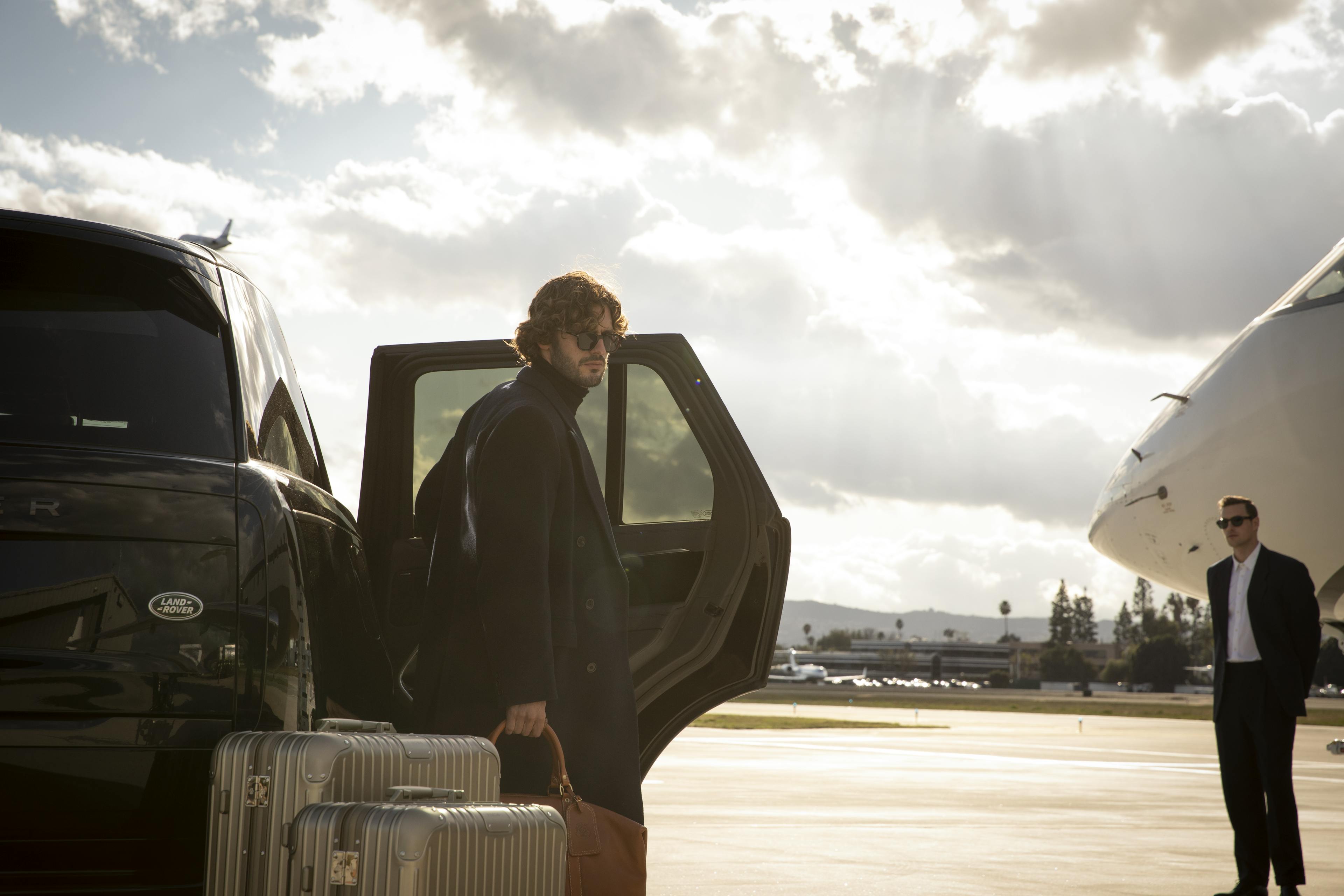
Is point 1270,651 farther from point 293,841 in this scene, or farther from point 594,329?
point 293,841

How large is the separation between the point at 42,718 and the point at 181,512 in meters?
0.47

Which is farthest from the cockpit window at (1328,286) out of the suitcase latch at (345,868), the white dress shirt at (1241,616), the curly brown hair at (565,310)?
the suitcase latch at (345,868)

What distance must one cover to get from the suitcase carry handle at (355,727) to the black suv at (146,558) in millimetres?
82

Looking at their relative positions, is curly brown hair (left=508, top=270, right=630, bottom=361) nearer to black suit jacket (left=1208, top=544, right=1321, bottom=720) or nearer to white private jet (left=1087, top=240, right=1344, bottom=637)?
black suit jacket (left=1208, top=544, right=1321, bottom=720)

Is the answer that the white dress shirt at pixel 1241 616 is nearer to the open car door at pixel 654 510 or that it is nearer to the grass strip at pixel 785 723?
the open car door at pixel 654 510

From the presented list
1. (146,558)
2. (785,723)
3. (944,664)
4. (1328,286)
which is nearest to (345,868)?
(146,558)

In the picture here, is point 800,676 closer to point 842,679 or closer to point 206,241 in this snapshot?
point 842,679

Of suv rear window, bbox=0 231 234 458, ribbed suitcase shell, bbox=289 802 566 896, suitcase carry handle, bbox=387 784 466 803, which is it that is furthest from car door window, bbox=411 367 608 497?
ribbed suitcase shell, bbox=289 802 566 896

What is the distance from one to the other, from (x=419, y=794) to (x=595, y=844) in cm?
67

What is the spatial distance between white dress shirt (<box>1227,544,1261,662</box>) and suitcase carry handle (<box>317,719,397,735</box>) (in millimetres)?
4544

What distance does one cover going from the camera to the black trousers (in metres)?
5.71

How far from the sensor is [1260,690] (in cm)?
599

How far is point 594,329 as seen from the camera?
3.91 m

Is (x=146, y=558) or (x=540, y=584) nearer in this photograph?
(x=146, y=558)
